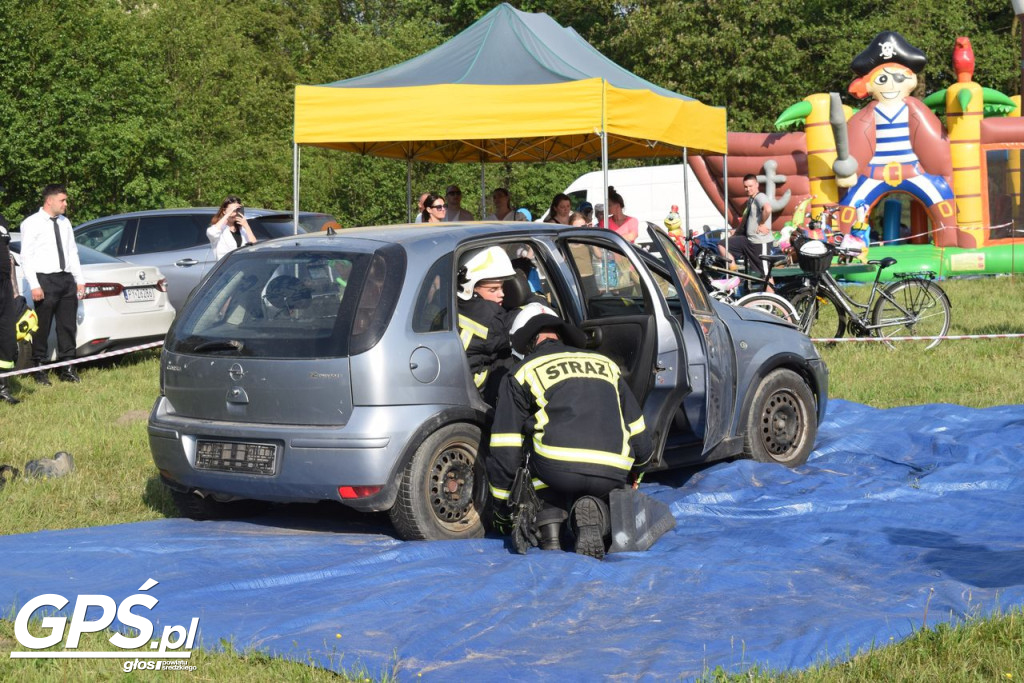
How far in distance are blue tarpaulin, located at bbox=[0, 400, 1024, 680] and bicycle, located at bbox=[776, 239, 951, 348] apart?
5862 mm

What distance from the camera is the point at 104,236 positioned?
15.2 metres

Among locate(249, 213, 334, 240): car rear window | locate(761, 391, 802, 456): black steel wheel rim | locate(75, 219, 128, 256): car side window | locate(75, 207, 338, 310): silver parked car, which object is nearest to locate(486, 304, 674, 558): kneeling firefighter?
locate(761, 391, 802, 456): black steel wheel rim

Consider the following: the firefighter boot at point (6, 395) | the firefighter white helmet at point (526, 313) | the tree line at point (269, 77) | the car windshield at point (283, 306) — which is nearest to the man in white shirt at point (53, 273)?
the firefighter boot at point (6, 395)

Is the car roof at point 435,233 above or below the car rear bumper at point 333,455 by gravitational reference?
above

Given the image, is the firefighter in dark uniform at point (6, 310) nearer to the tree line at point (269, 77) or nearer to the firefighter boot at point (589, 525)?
the firefighter boot at point (589, 525)

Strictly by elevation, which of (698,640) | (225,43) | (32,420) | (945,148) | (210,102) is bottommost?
(698,640)

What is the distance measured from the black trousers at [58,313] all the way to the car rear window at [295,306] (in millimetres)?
5941

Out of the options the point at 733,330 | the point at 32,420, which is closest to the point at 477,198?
the point at 32,420

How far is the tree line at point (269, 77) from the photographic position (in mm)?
23156

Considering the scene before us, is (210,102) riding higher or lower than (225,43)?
lower

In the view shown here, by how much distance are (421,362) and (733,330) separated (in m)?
2.45

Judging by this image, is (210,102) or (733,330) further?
(210,102)

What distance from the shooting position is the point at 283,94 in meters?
38.7

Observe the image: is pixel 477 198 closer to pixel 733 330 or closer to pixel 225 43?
pixel 225 43
